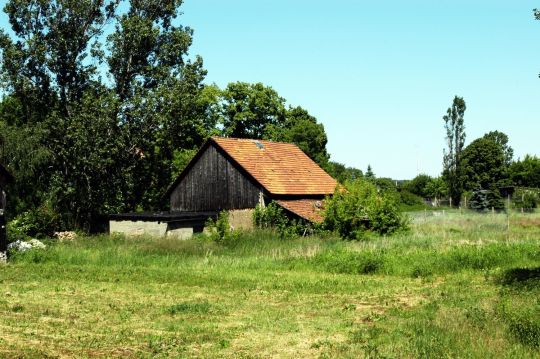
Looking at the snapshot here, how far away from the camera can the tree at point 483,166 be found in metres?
83.1

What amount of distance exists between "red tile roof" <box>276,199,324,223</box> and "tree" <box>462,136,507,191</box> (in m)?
48.6

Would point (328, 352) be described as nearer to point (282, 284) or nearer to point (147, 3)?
point (282, 284)

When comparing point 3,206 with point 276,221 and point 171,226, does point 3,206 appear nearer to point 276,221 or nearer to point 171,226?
point 171,226

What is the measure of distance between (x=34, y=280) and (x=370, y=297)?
438 inches

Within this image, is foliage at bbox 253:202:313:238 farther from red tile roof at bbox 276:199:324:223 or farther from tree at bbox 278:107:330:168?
tree at bbox 278:107:330:168

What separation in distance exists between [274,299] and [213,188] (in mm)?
25281

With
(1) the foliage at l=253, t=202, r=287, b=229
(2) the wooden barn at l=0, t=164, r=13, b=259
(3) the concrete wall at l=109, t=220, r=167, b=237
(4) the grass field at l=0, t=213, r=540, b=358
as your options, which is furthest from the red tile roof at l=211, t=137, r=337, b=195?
(2) the wooden barn at l=0, t=164, r=13, b=259

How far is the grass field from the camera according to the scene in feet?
36.3

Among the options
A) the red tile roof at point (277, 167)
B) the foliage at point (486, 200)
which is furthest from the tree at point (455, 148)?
the red tile roof at point (277, 167)

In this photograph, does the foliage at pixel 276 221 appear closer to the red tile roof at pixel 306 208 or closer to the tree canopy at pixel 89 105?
the red tile roof at pixel 306 208

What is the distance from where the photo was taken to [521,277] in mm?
19422

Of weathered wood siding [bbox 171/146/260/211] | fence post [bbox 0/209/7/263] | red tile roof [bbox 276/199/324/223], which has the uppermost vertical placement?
weathered wood siding [bbox 171/146/260/211]

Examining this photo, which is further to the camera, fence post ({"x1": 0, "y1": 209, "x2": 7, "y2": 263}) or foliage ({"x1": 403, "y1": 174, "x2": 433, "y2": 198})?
foliage ({"x1": 403, "y1": 174, "x2": 433, "y2": 198})

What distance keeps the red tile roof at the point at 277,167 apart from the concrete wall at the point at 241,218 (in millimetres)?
2424
